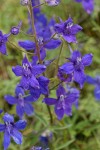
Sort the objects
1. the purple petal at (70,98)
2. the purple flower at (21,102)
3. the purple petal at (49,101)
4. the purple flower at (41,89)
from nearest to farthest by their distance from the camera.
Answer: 1. the purple flower at (41,89)
2. the purple petal at (49,101)
3. the purple petal at (70,98)
4. the purple flower at (21,102)

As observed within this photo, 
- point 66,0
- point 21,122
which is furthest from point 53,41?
point 66,0

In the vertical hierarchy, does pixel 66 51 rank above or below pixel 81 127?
above

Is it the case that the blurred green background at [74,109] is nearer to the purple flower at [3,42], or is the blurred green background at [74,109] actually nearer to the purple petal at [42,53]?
the purple petal at [42,53]

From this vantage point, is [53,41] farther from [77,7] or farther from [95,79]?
[77,7]

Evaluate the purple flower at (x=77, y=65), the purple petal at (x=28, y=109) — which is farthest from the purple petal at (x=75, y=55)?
the purple petal at (x=28, y=109)

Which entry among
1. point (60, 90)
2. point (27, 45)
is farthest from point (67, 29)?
point (60, 90)

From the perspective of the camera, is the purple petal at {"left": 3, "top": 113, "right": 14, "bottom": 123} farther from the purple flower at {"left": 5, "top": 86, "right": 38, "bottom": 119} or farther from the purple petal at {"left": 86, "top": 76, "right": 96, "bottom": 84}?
the purple petal at {"left": 86, "top": 76, "right": 96, "bottom": 84}

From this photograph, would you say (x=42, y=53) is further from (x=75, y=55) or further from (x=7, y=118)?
(x=7, y=118)
